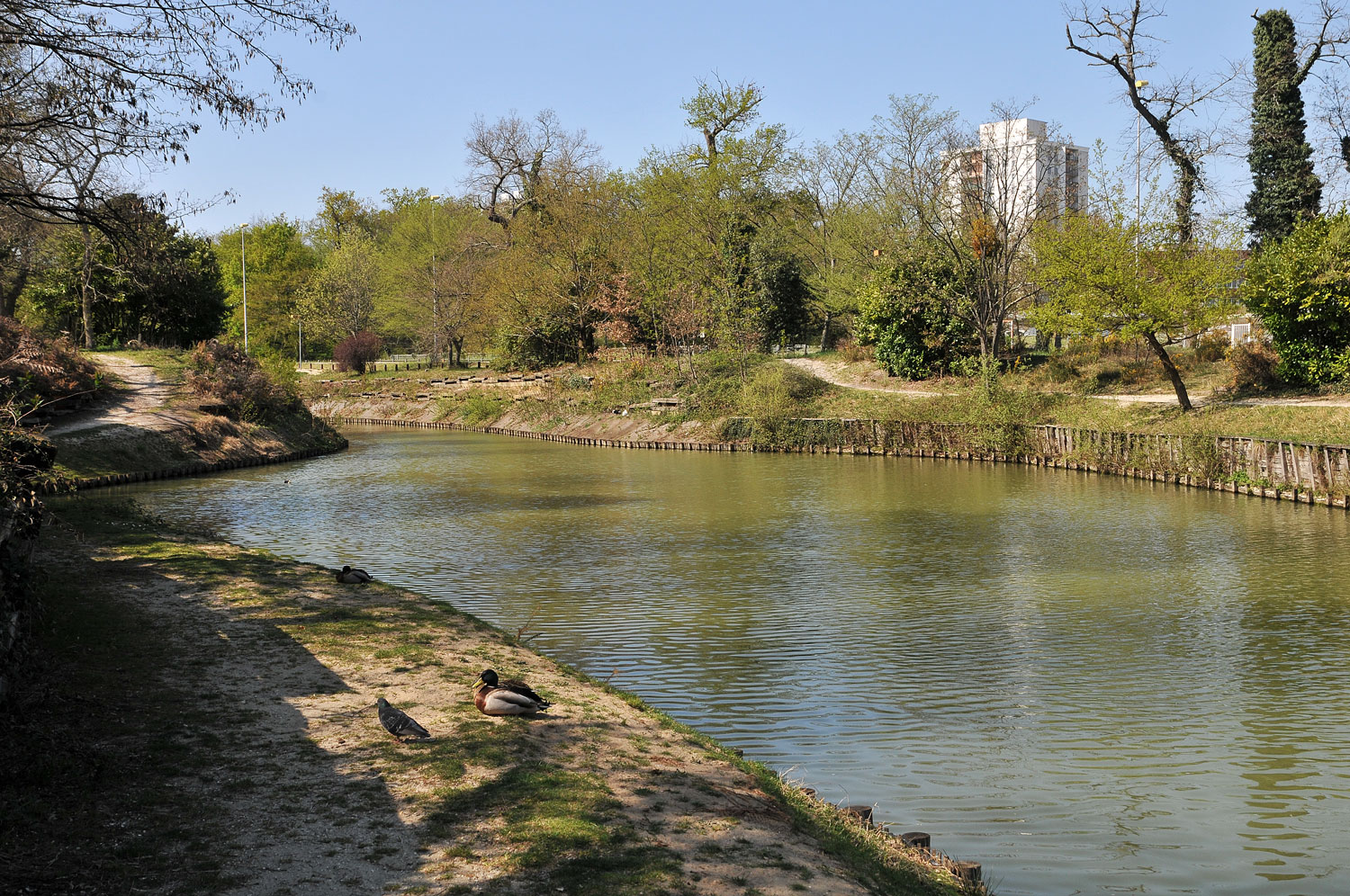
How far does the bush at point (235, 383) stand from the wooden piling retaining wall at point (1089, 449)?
43.3 ft

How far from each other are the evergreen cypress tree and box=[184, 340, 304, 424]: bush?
37.4 m

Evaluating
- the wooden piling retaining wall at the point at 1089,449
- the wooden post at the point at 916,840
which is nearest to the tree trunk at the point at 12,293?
the wooden piling retaining wall at the point at 1089,449

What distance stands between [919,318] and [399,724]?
39141 mm

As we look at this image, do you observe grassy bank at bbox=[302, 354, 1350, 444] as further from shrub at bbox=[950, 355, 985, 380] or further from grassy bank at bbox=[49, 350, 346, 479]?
grassy bank at bbox=[49, 350, 346, 479]

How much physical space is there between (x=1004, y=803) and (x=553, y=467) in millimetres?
28793

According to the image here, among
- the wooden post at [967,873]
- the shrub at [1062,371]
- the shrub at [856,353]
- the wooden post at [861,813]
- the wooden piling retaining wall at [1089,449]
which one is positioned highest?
the shrub at [856,353]

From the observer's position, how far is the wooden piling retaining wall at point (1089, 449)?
24.6 metres

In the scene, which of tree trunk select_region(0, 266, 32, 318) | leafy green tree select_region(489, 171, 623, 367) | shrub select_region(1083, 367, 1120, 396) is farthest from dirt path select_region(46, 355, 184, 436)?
shrub select_region(1083, 367, 1120, 396)

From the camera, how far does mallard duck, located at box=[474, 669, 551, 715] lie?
844 centimetres

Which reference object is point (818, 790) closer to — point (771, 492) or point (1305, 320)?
point (771, 492)

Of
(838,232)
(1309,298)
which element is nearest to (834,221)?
(838,232)

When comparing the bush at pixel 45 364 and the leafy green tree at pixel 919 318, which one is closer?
the bush at pixel 45 364

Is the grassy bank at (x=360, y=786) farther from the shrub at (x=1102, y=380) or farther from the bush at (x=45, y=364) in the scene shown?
the shrub at (x=1102, y=380)

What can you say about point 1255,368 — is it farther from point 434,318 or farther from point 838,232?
point 434,318
